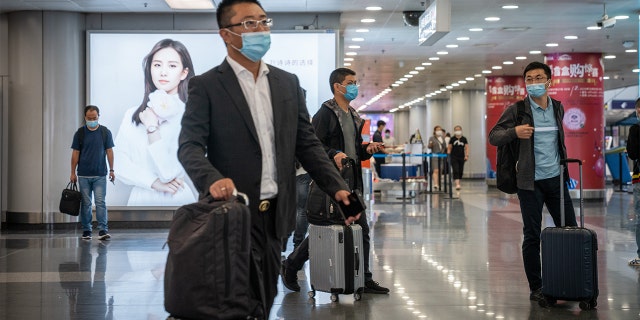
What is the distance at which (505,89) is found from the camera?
28.4 metres

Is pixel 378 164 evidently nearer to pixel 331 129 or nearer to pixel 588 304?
pixel 331 129

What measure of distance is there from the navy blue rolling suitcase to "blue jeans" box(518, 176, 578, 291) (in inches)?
11.7

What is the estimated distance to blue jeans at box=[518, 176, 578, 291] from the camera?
6523mm

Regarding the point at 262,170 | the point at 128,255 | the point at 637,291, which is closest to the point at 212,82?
the point at 262,170

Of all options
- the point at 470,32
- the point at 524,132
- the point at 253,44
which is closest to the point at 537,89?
the point at 524,132

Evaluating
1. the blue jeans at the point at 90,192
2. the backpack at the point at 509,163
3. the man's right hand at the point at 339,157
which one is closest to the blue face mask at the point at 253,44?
the man's right hand at the point at 339,157

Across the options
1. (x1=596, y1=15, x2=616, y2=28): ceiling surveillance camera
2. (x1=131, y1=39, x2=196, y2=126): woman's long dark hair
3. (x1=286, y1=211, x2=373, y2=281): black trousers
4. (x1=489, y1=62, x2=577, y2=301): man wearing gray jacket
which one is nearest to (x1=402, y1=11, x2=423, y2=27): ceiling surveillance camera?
(x1=596, y1=15, x2=616, y2=28): ceiling surveillance camera

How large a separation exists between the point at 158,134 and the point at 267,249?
10770mm

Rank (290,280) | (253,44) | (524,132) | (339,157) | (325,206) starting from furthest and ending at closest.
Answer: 1. (290,280)
2. (325,206)
3. (524,132)
4. (339,157)
5. (253,44)

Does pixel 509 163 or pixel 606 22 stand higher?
pixel 606 22

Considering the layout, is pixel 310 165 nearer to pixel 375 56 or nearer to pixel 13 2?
pixel 13 2

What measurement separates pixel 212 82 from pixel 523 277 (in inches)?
204

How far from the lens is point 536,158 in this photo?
653 centimetres

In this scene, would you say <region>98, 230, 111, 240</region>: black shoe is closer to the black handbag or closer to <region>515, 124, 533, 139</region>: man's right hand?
the black handbag
